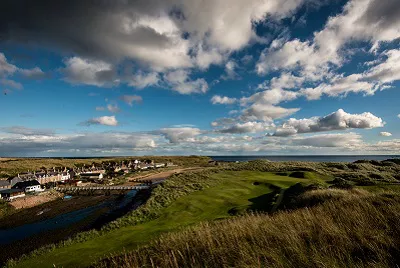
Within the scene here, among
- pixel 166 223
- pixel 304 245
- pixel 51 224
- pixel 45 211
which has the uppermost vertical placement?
pixel 304 245

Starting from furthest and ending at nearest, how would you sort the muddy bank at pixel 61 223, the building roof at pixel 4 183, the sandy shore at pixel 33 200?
1. the building roof at pixel 4 183
2. the sandy shore at pixel 33 200
3. the muddy bank at pixel 61 223

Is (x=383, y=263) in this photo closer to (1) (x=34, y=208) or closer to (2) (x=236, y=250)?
(2) (x=236, y=250)

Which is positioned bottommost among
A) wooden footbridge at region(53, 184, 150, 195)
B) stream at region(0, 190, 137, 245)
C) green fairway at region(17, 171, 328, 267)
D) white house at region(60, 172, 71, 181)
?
stream at region(0, 190, 137, 245)

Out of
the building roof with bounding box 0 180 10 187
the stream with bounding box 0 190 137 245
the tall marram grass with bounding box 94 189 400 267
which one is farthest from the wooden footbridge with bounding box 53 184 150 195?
the tall marram grass with bounding box 94 189 400 267

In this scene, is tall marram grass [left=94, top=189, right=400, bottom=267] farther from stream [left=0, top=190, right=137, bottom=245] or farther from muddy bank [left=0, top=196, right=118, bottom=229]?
muddy bank [left=0, top=196, right=118, bottom=229]

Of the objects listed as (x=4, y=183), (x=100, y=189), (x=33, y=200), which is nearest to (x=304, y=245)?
(x=33, y=200)

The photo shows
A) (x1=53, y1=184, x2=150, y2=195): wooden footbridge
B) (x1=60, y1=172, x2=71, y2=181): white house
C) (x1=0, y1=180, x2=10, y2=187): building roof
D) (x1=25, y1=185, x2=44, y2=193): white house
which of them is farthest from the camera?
(x1=60, y1=172, x2=71, y2=181): white house

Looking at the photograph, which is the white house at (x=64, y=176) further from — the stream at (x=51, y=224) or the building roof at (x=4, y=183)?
the stream at (x=51, y=224)

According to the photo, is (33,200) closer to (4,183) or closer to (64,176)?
(4,183)

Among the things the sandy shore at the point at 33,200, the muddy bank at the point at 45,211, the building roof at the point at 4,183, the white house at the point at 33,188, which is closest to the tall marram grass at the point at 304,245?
the muddy bank at the point at 45,211
